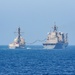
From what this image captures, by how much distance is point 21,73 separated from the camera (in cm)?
6462

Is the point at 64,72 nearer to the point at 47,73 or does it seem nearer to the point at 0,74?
the point at 47,73

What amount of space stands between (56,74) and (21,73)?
406 centimetres

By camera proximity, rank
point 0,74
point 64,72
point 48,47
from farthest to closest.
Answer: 1. point 48,47
2. point 64,72
3. point 0,74

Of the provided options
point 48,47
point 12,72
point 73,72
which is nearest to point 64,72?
point 73,72

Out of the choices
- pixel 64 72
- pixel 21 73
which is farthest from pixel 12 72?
pixel 64 72

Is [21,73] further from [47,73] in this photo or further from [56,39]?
[56,39]

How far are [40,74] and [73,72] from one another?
Result: 4.39 m

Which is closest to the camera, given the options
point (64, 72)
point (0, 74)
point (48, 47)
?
point (0, 74)

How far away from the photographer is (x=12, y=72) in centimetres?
6594

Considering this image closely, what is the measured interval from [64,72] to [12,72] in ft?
18.8

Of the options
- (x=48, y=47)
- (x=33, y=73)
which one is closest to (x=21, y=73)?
(x=33, y=73)

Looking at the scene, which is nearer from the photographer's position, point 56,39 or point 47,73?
point 47,73

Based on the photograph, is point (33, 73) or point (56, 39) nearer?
point (33, 73)

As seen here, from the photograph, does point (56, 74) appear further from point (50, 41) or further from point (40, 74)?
point (50, 41)
